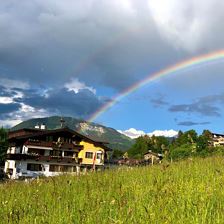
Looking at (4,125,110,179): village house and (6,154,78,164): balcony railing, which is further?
(4,125,110,179): village house

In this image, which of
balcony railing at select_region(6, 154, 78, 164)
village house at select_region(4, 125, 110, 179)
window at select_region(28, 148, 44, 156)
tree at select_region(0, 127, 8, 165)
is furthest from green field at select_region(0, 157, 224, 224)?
tree at select_region(0, 127, 8, 165)

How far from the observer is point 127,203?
507 cm

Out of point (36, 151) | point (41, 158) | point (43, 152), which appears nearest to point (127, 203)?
point (41, 158)

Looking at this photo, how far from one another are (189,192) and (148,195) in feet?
1.92

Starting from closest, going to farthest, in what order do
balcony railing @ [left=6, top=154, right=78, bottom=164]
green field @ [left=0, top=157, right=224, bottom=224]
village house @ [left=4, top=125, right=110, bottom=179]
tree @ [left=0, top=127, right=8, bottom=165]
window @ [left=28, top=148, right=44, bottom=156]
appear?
1. green field @ [left=0, top=157, right=224, bottom=224]
2. balcony railing @ [left=6, top=154, right=78, bottom=164]
3. village house @ [left=4, top=125, right=110, bottom=179]
4. window @ [left=28, top=148, right=44, bottom=156]
5. tree @ [left=0, top=127, right=8, bottom=165]

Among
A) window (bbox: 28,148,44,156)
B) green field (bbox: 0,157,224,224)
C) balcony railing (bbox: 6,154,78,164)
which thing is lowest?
green field (bbox: 0,157,224,224)

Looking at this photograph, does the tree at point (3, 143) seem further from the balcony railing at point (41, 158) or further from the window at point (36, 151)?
the window at point (36, 151)

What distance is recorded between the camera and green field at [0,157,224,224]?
166 inches

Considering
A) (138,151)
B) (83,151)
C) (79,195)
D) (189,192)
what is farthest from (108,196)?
(138,151)

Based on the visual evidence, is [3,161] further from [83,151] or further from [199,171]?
[199,171]

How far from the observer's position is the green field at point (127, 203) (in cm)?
421

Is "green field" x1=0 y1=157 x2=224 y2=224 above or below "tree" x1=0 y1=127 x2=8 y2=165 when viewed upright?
below

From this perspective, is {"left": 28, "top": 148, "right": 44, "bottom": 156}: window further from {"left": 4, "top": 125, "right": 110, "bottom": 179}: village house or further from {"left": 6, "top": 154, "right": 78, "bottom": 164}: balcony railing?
{"left": 6, "top": 154, "right": 78, "bottom": 164}: balcony railing

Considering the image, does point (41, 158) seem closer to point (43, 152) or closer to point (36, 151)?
point (36, 151)
